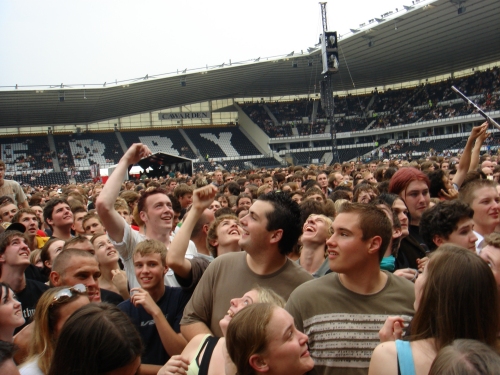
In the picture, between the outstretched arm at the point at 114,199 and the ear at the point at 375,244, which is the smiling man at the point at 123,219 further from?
the ear at the point at 375,244

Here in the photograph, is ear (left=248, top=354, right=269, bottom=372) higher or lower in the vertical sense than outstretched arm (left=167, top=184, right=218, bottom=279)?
lower

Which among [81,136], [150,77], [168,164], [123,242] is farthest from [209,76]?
[123,242]

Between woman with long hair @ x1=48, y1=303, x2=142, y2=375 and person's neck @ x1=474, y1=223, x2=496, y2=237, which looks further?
person's neck @ x1=474, y1=223, x2=496, y2=237

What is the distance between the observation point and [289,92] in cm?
4631

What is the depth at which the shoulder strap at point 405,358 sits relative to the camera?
6.01 ft

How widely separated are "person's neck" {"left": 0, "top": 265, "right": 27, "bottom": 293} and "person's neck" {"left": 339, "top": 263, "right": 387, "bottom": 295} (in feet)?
8.44

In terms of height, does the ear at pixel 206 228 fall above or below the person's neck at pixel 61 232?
above

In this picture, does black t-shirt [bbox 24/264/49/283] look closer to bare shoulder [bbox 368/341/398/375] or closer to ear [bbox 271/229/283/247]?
ear [bbox 271/229/283/247]

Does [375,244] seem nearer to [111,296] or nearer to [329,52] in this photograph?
[111,296]

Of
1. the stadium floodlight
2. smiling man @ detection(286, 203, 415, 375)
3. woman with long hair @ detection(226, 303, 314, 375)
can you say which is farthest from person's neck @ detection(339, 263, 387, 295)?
the stadium floodlight

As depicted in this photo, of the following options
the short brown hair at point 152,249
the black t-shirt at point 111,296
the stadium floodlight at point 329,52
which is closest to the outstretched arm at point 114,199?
the black t-shirt at point 111,296

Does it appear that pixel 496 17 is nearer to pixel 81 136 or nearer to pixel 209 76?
pixel 209 76

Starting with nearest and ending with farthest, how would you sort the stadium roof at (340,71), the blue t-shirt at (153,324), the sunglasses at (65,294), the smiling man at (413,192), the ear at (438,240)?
1. the sunglasses at (65,294)
2. the blue t-shirt at (153,324)
3. the ear at (438,240)
4. the smiling man at (413,192)
5. the stadium roof at (340,71)

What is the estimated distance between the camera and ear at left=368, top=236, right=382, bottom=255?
8.34ft
